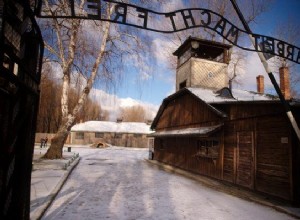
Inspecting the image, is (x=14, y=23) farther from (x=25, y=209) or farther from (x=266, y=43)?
(x=266, y=43)

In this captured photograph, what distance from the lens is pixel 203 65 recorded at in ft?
67.1

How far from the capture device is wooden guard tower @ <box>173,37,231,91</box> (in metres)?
20.1

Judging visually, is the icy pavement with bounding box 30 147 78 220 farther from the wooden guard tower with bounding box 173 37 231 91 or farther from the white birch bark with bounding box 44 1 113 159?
the wooden guard tower with bounding box 173 37 231 91

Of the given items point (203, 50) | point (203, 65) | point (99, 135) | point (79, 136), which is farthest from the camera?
point (99, 135)

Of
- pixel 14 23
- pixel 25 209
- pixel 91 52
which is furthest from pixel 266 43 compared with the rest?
pixel 91 52

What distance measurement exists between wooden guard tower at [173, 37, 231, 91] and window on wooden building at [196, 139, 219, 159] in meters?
6.48

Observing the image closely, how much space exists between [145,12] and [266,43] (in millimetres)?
3106

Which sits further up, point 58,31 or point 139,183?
point 58,31

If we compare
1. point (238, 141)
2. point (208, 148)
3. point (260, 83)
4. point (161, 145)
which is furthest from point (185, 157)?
point (260, 83)

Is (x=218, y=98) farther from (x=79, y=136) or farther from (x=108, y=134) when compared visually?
(x=79, y=136)

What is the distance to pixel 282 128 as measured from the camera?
29.3 feet

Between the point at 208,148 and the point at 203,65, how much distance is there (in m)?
8.75

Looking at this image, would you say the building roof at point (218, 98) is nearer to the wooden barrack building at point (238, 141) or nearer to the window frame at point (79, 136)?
the wooden barrack building at point (238, 141)

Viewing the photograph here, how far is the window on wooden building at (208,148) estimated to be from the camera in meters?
13.2
